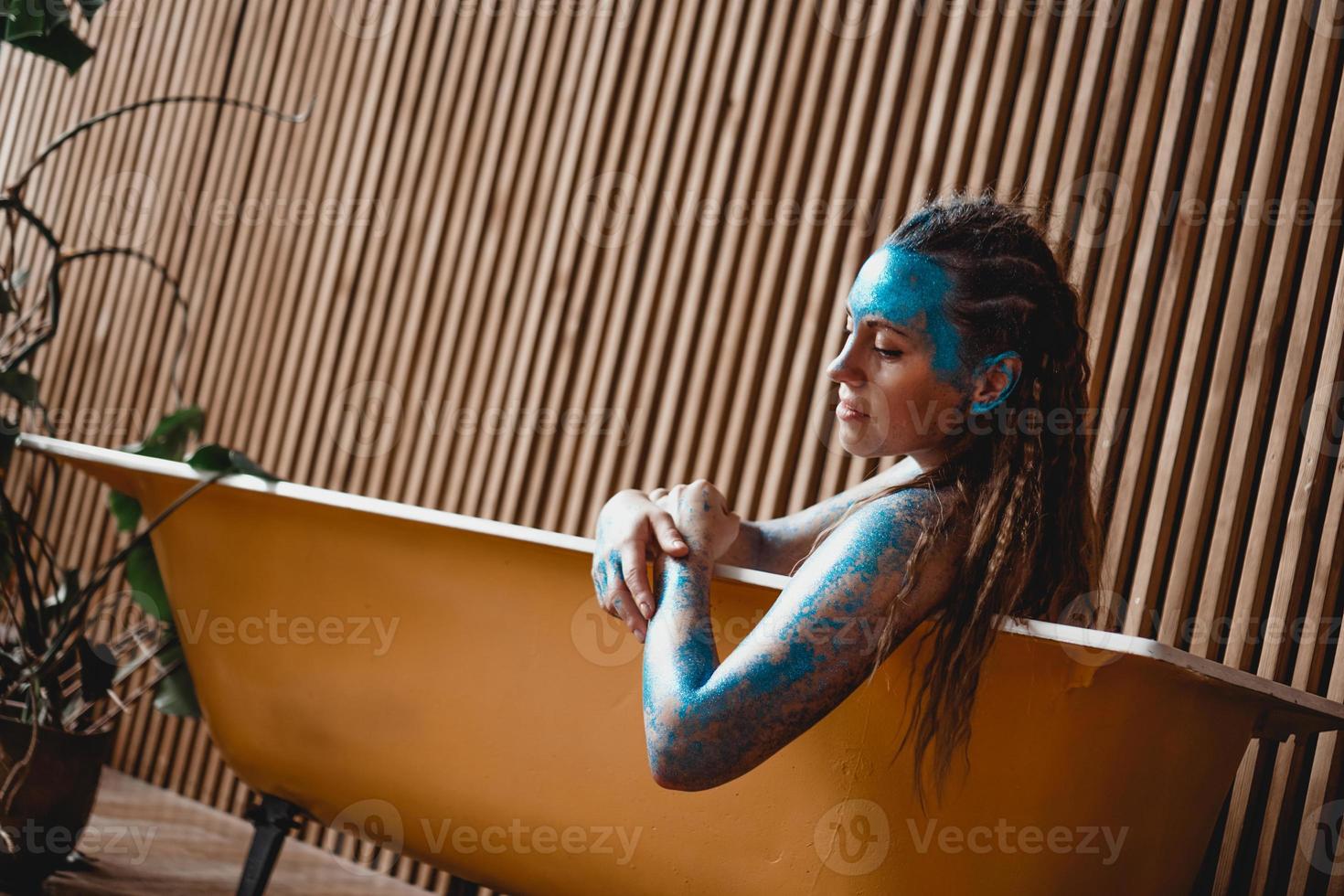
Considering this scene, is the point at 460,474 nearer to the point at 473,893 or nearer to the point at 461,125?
the point at 461,125

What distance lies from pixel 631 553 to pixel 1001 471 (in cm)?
42

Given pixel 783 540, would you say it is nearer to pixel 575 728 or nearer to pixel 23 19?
pixel 575 728

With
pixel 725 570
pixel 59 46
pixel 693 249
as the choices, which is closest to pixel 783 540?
pixel 725 570

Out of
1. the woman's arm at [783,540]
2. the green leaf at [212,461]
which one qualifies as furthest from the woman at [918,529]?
the green leaf at [212,461]

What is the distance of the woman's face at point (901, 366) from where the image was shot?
132 cm

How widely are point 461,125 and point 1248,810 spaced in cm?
240

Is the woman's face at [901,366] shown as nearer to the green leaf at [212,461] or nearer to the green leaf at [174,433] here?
the green leaf at [212,461]

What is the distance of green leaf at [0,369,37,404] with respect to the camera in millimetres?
2271

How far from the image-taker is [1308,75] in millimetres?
2102

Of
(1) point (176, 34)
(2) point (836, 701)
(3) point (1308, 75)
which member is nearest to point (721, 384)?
(3) point (1308, 75)

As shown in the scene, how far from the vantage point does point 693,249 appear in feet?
9.05

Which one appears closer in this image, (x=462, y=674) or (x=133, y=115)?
(x=462, y=674)

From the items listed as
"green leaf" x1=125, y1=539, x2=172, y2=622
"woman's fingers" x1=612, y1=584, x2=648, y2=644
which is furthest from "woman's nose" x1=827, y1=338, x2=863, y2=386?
"green leaf" x1=125, y1=539, x2=172, y2=622

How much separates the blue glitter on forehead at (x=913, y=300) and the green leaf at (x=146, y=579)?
160 cm
